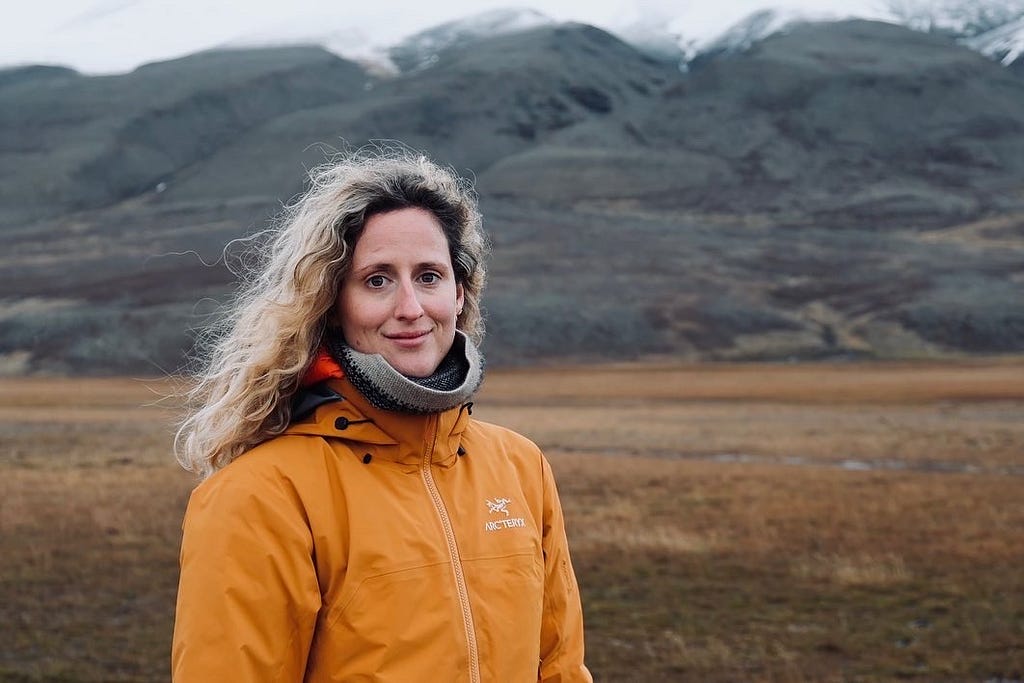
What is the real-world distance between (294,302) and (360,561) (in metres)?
0.71

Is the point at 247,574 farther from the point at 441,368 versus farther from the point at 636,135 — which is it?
the point at 636,135

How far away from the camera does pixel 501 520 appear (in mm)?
3053

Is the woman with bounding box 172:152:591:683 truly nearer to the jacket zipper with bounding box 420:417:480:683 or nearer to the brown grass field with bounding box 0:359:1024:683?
the jacket zipper with bounding box 420:417:480:683

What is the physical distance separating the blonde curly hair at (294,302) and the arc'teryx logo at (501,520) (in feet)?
1.86

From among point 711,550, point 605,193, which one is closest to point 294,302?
point 711,550

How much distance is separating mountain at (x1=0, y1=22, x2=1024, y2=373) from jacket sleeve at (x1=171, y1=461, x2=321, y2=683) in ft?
117

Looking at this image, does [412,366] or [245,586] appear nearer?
[245,586]

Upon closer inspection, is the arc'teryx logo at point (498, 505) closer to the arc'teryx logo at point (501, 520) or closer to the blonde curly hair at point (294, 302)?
the arc'teryx logo at point (501, 520)

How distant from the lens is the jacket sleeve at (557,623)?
3.28m

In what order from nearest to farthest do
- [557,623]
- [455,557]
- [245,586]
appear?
1. [245,586]
2. [455,557]
3. [557,623]

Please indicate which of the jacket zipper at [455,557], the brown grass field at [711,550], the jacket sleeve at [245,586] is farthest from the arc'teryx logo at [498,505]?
the brown grass field at [711,550]

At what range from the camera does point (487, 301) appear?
78438 mm

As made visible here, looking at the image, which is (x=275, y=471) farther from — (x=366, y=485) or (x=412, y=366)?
(x=412, y=366)

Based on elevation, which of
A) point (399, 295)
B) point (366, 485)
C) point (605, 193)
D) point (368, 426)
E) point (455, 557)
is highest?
point (399, 295)
